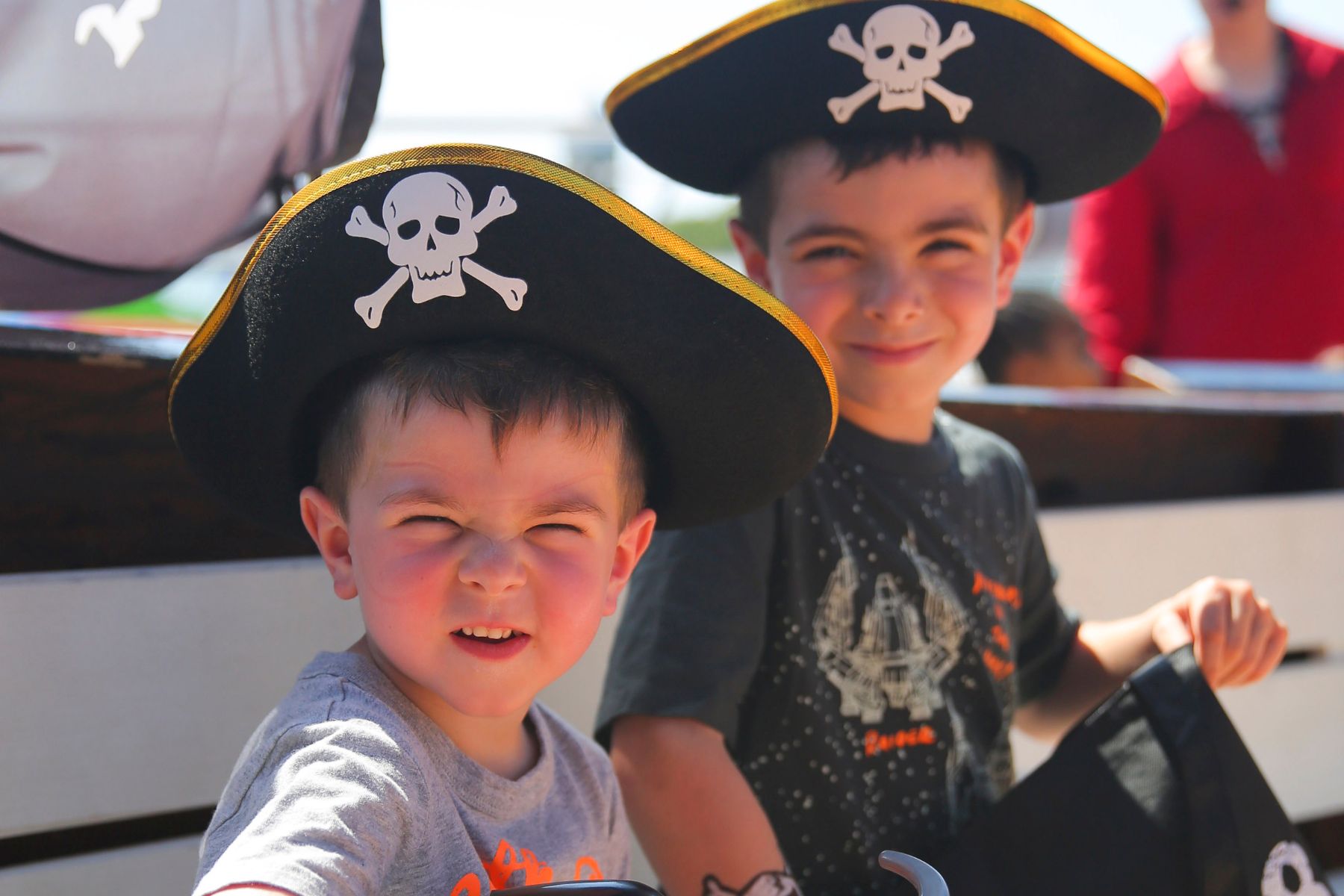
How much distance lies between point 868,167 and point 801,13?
19 cm

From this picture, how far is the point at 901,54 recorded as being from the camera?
1.50 meters

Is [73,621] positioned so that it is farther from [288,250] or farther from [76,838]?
[288,250]

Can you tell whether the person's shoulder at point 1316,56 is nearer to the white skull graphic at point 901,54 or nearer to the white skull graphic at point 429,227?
the white skull graphic at point 901,54

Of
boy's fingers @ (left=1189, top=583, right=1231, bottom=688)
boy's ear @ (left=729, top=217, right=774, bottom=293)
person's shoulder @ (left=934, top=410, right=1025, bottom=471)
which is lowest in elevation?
boy's fingers @ (left=1189, top=583, right=1231, bottom=688)

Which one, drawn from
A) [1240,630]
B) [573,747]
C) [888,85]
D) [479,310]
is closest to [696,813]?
[573,747]

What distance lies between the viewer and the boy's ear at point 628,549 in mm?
1263

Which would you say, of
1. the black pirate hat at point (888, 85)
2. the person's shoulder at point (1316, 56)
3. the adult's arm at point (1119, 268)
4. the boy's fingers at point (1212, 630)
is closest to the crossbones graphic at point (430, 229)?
the black pirate hat at point (888, 85)

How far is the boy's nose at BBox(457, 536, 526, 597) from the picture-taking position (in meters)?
1.06

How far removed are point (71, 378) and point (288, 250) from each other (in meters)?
0.49

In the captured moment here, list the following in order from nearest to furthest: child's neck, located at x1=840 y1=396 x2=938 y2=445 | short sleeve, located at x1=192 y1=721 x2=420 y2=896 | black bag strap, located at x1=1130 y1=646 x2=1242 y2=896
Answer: short sleeve, located at x1=192 y1=721 x2=420 y2=896, black bag strap, located at x1=1130 y1=646 x2=1242 y2=896, child's neck, located at x1=840 y1=396 x2=938 y2=445

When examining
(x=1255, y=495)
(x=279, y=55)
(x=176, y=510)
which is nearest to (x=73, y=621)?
(x=176, y=510)

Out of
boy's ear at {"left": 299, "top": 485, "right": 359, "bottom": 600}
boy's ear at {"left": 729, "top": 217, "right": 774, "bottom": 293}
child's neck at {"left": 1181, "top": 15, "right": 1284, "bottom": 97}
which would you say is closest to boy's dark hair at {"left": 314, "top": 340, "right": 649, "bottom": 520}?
boy's ear at {"left": 299, "top": 485, "right": 359, "bottom": 600}

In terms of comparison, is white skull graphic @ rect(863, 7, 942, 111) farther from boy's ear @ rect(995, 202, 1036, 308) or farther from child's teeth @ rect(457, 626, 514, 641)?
child's teeth @ rect(457, 626, 514, 641)

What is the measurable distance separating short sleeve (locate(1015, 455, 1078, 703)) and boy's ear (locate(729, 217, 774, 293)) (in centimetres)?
46
